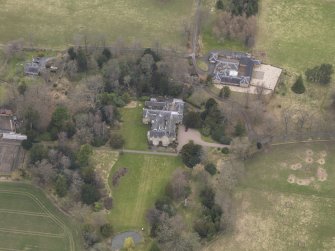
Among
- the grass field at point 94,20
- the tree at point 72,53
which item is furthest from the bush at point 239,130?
the tree at point 72,53

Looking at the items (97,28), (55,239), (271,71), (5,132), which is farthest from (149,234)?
(97,28)

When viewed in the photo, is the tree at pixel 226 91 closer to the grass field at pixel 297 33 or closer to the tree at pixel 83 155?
the grass field at pixel 297 33

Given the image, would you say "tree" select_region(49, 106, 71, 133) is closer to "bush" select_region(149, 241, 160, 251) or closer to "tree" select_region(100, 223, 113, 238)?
"tree" select_region(100, 223, 113, 238)

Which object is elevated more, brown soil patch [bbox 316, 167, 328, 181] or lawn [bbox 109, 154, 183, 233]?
brown soil patch [bbox 316, 167, 328, 181]

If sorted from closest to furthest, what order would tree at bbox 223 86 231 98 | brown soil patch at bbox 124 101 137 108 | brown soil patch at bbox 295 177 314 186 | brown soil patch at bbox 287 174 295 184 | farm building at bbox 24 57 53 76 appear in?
brown soil patch at bbox 295 177 314 186
brown soil patch at bbox 287 174 295 184
brown soil patch at bbox 124 101 137 108
tree at bbox 223 86 231 98
farm building at bbox 24 57 53 76

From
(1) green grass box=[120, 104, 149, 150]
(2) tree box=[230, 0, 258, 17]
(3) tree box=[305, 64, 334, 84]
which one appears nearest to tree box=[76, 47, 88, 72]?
(1) green grass box=[120, 104, 149, 150]
